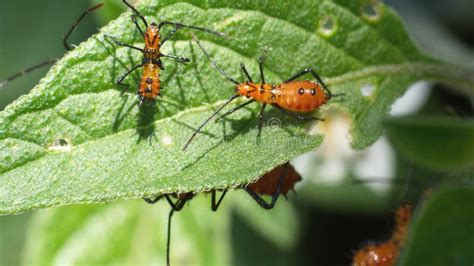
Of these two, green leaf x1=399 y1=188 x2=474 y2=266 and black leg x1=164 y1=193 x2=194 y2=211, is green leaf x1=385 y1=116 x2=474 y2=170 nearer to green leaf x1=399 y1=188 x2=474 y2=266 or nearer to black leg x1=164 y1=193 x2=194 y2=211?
green leaf x1=399 y1=188 x2=474 y2=266

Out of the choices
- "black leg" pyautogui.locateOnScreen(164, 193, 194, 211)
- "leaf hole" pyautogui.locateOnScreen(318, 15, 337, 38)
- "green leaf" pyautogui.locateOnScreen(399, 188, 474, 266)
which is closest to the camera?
"green leaf" pyautogui.locateOnScreen(399, 188, 474, 266)

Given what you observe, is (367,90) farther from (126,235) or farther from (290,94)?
(126,235)

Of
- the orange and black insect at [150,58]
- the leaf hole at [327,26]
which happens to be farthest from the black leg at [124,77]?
the leaf hole at [327,26]

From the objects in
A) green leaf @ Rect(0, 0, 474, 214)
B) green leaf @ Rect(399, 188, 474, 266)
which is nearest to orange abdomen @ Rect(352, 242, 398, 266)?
green leaf @ Rect(0, 0, 474, 214)

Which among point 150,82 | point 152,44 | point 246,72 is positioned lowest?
point 246,72

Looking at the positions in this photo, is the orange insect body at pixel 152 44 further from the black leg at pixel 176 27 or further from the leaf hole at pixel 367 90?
the leaf hole at pixel 367 90

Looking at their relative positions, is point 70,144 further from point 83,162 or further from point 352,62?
point 352,62

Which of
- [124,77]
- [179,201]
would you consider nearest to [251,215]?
[179,201]
